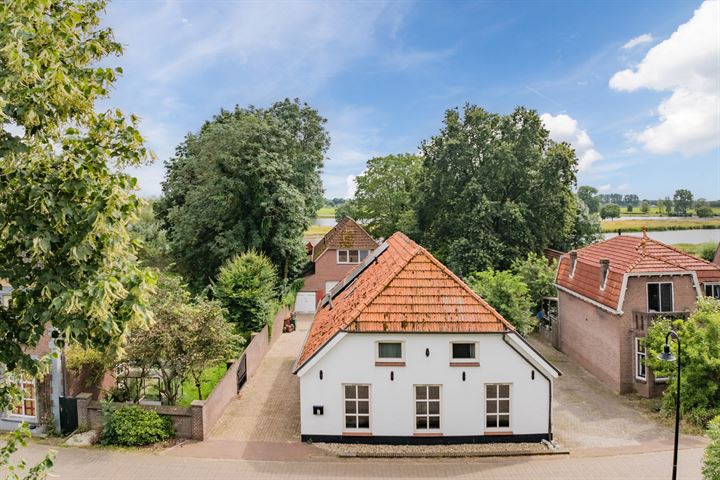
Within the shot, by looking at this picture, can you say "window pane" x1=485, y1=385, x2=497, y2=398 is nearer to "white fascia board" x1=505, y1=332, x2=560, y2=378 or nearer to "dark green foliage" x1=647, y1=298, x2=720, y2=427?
"white fascia board" x1=505, y1=332, x2=560, y2=378

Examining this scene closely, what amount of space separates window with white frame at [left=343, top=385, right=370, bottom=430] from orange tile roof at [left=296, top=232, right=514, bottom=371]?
5.96 feet

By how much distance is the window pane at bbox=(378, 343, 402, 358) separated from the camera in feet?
Result: 52.8

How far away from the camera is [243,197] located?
3453 centimetres

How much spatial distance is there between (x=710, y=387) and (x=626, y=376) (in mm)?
3898

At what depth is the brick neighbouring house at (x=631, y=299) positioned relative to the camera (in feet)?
67.1

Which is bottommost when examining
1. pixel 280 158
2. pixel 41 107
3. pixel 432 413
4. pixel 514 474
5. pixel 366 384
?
pixel 514 474

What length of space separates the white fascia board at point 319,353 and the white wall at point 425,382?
121mm

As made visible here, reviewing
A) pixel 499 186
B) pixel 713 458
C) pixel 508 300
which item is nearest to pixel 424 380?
pixel 713 458

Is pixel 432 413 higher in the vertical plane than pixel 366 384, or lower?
lower

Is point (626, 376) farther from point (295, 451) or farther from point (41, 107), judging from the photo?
point (41, 107)

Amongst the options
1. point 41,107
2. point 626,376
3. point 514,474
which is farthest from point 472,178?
point 41,107

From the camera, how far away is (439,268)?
56.7ft

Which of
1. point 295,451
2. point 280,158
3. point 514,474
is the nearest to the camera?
point 514,474

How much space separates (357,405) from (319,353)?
216cm
